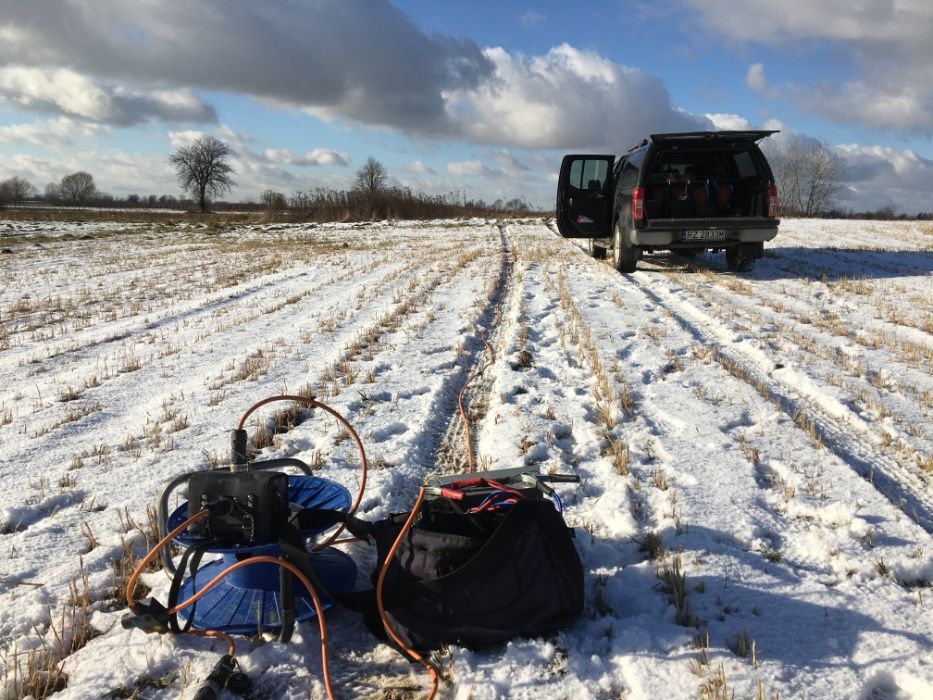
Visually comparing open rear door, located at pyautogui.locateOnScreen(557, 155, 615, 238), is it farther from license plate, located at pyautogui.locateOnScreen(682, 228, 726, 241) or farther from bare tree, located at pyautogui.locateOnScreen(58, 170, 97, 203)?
bare tree, located at pyautogui.locateOnScreen(58, 170, 97, 203)

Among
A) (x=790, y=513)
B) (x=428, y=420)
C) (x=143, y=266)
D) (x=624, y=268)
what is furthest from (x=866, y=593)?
(x=143, y=266)

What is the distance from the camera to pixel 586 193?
35.6 ft

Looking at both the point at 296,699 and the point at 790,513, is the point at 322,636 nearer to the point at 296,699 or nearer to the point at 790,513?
the point at 296,699

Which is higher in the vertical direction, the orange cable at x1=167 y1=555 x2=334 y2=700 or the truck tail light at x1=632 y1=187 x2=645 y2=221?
the truck tail light at x1=632 y1=187 x2=645 y2=221

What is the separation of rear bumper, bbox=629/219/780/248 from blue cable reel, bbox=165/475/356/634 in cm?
735

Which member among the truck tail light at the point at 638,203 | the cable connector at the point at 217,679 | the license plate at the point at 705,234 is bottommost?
the cable connector at the point at 217,679

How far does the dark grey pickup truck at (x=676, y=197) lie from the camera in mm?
8750

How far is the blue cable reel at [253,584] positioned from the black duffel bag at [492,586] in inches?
11.2

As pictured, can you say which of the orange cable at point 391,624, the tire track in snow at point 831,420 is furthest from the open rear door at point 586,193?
the orange cable at point 391,624

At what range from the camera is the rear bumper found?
8.84 meters

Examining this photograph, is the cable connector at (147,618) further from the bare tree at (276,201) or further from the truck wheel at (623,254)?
the bare tree at (276,201)

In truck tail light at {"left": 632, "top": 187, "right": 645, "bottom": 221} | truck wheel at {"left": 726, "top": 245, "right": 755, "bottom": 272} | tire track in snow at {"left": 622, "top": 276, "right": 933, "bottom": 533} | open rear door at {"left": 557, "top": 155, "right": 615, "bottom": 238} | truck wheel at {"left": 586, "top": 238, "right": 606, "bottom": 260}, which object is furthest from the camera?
truck wheel at {"left": 586, "top": 238, "right": 606, "bottom": 260}

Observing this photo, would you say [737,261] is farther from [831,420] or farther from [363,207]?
[363,207]

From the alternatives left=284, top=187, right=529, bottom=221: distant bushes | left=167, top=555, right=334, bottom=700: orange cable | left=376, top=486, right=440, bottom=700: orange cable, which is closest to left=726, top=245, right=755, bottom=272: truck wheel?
left=376, top=486, right=440, bottom=700: orange cable
